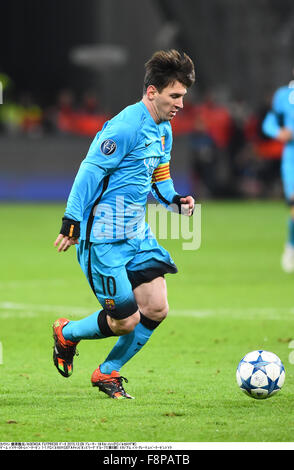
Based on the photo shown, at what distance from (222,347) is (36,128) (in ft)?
51.2

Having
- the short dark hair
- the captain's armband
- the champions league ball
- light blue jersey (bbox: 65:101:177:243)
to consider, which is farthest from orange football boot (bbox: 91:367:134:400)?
the short dark hair

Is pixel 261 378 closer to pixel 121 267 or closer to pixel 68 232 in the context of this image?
pixel 121 267

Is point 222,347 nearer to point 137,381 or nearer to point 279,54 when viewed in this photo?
point 137,381

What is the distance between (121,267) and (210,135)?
1790 cm

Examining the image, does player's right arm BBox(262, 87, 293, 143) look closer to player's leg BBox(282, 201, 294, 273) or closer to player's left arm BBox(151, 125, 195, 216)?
player's leg BBox(282, 201, 294, 273)

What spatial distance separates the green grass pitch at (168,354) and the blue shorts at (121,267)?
0.59 m

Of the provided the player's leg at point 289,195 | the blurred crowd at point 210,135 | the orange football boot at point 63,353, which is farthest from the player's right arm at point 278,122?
the blurred crowd at point 210,135

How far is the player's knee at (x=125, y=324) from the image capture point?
5914 millimetres

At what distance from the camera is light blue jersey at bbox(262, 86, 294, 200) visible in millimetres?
12109

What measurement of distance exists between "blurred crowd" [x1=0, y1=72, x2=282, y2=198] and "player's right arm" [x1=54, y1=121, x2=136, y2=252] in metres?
16.7

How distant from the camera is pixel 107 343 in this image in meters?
8.13

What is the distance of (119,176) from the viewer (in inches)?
233

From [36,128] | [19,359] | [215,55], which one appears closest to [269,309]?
[19,359]

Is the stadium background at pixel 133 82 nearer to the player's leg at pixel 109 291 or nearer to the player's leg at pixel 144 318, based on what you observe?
the player's leg at pixel 144 318
